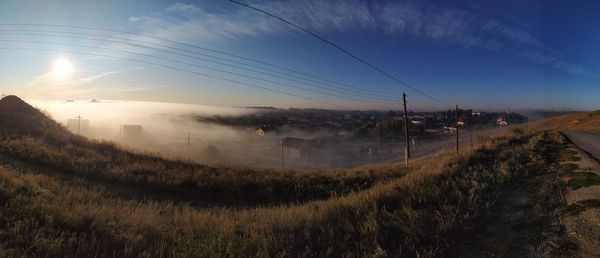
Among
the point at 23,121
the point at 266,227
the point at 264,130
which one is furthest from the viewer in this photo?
the point at 264,130

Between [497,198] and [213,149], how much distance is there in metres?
76.0

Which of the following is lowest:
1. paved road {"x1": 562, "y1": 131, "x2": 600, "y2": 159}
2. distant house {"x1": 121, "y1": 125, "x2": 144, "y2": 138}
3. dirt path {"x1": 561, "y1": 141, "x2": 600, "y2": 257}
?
dirt path {"x1": 561, "y1": 141, "x2": 600, "y2": 257}

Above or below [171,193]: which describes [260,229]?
above

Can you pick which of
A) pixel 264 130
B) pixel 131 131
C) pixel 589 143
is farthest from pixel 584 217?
pixel 264 130

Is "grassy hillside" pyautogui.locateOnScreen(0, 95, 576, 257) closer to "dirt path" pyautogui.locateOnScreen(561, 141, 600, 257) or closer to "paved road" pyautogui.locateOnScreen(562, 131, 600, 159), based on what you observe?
"dirt path" pyautogui.locateOnScreen(561, 141, 600, 257)

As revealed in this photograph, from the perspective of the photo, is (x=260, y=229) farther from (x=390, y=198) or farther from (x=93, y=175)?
(x=93, y=175)

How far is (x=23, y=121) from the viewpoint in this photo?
91.6ft

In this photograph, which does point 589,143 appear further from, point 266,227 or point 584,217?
point 266,227

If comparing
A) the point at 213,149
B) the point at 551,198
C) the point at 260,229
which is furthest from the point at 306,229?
the point at 213,149

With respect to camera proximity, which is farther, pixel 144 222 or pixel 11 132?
pixel 11 132

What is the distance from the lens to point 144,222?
6727 millimetres

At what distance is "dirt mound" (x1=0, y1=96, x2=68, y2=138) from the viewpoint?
25.6 meters

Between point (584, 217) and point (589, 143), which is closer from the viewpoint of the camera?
point (584, 217)

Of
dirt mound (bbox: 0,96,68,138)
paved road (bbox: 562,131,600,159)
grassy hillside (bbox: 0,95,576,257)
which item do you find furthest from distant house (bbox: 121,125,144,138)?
grassy hillside (bbox: 0,95,576,257)
